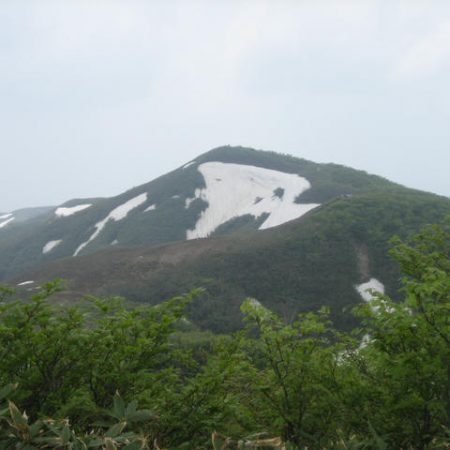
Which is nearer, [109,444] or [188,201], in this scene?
[109,444]

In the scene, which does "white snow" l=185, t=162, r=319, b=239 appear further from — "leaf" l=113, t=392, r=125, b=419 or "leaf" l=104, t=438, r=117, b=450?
"leaf" l=104, t=438, r=117, b=450

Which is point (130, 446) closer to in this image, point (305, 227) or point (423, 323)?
point (423, 323)

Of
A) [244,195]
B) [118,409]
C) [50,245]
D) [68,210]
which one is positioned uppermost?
[118,409]

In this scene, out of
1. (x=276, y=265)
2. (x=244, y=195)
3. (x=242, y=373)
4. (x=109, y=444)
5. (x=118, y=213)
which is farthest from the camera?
(x=118, y=213)

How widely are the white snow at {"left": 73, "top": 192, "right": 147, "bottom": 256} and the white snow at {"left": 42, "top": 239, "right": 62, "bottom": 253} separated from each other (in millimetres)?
5816

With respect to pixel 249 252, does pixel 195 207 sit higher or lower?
higher

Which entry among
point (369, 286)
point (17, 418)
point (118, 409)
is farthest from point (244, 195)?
point (17, 418)

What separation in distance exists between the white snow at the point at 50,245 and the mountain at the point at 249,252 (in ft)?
0.76

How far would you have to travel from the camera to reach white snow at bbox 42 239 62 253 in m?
68.7

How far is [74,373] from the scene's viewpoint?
14.8ft

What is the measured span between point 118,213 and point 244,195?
19395 millimetres

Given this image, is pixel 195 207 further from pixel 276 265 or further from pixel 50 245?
pixel 276 265

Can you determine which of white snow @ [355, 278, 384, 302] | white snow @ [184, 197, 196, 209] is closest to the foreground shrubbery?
white snow @ [355, 278, 384, 302]

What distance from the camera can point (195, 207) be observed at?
68.4 m
